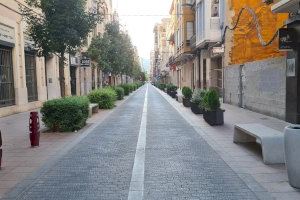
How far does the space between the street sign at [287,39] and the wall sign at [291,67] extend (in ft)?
1.91

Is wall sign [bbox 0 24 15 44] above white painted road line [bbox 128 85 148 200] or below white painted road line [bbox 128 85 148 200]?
above

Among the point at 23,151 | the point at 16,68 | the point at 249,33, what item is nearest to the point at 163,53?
the point at 249,33

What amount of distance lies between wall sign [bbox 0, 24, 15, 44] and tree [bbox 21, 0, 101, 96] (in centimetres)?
387

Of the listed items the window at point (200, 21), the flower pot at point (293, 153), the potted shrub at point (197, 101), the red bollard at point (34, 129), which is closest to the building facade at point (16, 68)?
the potted shrub at point (197, 101)

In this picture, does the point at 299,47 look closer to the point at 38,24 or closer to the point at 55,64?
the point at 38,24

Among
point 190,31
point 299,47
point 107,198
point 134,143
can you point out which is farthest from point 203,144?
point 190,31

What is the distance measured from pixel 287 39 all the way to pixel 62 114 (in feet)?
25.0

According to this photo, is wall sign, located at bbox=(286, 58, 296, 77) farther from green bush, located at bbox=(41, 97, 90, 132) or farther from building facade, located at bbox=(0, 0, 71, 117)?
building facade, located at bbox=(0, 0, 71, 117)

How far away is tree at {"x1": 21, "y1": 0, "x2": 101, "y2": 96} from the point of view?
41.8 feet

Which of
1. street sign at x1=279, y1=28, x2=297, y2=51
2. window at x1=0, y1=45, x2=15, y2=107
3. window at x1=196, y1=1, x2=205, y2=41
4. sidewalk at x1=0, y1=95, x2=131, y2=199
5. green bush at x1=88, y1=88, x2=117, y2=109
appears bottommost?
sidewalk at x1=0, y1=95, x2=131, y2=199

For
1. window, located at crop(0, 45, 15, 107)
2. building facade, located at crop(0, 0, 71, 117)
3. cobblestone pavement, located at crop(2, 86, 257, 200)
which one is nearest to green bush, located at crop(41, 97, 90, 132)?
cobblestone pavement, located at crop(2, 86, 257, 200)

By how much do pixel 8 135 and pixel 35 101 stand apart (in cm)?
1085

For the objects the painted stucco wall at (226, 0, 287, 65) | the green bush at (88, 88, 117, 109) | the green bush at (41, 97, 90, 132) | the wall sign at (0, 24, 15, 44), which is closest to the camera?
the green bush at (41, 97, 90, 132)

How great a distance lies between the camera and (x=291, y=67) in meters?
12.7
